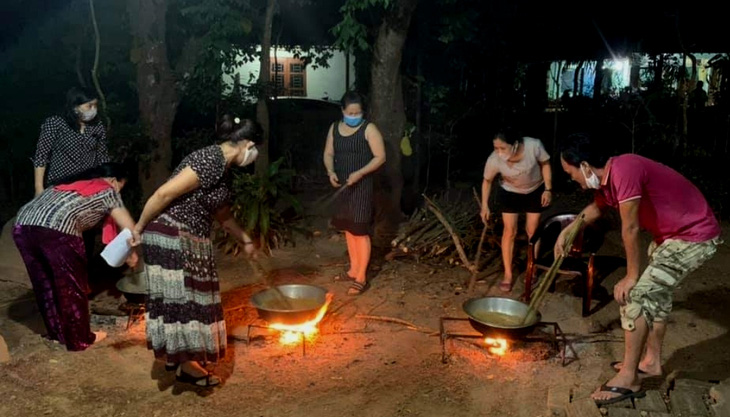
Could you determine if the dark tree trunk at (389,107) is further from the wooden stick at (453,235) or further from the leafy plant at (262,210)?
the leafy plant at (262,210)

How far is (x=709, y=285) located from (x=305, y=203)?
6.50 meters

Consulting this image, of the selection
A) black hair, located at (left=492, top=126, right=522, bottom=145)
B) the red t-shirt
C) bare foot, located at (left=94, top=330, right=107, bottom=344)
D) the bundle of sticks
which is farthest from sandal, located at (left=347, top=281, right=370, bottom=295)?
the red t-shirt

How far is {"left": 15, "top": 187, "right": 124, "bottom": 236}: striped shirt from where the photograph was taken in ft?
16.0

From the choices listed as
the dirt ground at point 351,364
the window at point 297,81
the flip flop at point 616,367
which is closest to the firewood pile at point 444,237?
the dirt ground at point 351,364

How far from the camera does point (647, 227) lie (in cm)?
434

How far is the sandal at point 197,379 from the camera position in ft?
15.2

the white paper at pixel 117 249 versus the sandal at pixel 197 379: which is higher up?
the white paper at pixel 117 249

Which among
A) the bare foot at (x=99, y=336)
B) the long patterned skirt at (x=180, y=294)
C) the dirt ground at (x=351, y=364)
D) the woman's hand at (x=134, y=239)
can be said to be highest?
the woman's hand at (x=134, y=239)

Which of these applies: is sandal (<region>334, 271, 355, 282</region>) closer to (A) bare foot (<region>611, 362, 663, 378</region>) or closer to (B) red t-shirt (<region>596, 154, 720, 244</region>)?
(A) bare foot (<region>611, 362, 663, 378</region>)

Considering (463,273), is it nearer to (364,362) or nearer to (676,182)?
(364,362)

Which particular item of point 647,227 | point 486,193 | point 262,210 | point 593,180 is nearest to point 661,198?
point 647,227

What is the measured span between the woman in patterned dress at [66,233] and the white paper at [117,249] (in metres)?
0.28

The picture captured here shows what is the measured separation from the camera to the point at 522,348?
5.43 metres

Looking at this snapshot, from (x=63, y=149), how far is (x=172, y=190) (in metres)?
2.56
